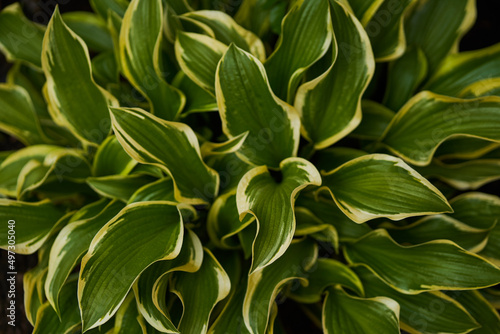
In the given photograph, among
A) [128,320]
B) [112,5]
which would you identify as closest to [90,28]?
[112,5]

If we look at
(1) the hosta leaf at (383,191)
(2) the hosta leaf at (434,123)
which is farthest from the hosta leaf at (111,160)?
(2) the hosta leaf at (434,123)

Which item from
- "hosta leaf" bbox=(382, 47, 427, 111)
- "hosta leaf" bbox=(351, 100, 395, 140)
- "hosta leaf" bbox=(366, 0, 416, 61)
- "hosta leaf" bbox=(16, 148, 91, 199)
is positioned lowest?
"hosta leaf" bbox=(16, 148, 91, 199)

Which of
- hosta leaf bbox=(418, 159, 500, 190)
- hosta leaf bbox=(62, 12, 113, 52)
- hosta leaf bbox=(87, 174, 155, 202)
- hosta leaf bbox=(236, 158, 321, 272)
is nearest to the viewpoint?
hosta leaf bbox=(236, 158, 321, 272)

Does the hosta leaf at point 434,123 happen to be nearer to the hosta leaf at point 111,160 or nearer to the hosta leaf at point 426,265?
the hosta leaf at point 426,265

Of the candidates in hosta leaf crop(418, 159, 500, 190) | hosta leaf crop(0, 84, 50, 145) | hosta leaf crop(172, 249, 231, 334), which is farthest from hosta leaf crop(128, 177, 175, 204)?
hosta leaf crop(418, 159, 500, 190)

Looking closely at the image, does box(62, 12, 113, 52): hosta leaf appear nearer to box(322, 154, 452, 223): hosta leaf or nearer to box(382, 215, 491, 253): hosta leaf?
box(322, 154, 452, 223): hosta leaf

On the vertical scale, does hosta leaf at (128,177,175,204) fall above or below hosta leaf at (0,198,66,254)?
above
